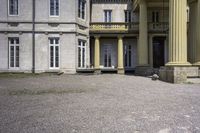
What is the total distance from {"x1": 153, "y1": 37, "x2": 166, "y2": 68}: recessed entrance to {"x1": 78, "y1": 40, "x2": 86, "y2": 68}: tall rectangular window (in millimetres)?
8404

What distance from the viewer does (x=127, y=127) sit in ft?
17.0

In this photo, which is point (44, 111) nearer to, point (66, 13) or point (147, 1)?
point (66, 13)

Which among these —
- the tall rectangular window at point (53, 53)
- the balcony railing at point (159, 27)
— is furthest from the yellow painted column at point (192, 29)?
the tall rectangular window at point (53, 53)

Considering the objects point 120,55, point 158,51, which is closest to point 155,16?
→ point 158,51

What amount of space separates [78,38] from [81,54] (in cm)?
167

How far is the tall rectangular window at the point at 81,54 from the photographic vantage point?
84.2ft

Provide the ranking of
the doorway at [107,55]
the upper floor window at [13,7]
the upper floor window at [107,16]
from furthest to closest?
the upper floor window at [107,16]
the doorway at [107,55]
the upper floor window at [13,7]

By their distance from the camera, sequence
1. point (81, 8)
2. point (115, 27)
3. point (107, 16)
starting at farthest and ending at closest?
point (107, 16) < point (115, 27) < point (81, 8)

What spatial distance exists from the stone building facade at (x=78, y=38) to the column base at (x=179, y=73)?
193 centimetres

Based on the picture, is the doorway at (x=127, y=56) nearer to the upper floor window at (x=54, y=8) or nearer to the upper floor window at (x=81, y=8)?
the upper floor window at (x=81, y=8)

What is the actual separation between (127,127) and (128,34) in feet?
77.8

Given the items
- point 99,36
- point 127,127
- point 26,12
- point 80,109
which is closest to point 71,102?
point 80,109

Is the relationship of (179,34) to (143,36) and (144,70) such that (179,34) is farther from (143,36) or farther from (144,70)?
(143,36)

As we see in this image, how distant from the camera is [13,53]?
955 inches
